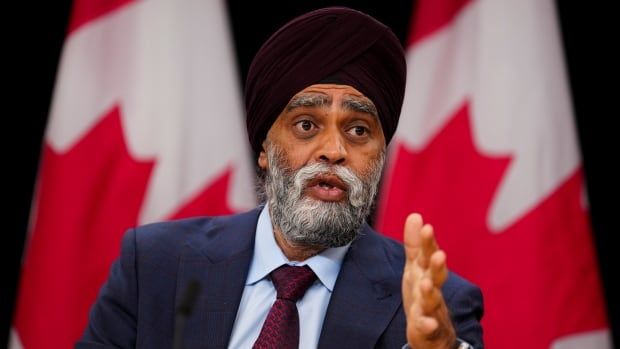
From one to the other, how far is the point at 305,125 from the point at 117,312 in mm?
628

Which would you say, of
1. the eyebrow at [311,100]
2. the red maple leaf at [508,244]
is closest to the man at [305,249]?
the eyebrow at [311,100]

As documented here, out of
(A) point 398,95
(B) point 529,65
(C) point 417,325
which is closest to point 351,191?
(A) point 398,95

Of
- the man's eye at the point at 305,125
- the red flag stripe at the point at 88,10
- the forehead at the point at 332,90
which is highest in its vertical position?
the red flag stripe at the point at 88,10

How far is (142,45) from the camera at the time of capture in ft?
10.2

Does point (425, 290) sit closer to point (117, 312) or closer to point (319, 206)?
point (319, 206)

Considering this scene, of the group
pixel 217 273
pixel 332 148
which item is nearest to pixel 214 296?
pixel 217 273

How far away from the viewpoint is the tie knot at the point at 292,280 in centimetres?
202

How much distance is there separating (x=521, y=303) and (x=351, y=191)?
1146mm

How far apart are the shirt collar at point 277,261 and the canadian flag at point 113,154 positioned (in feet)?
3.16

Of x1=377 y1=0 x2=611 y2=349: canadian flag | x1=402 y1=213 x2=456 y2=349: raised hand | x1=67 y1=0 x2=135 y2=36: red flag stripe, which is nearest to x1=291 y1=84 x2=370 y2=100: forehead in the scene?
x1=402 y1=213 x2=456 y2=349: raised hand

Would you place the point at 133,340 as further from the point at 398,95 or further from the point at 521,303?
the point at 521,303

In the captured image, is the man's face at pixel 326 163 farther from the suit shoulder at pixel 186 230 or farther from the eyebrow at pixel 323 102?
the suit shoulder at pixel 186 230

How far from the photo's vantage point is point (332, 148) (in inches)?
78.4

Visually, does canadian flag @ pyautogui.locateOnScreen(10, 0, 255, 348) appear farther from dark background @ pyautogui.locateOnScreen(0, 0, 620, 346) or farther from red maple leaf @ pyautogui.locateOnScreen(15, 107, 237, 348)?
dark background @ pyautogui.locateOnScreen(0, 0, 620, 346)
